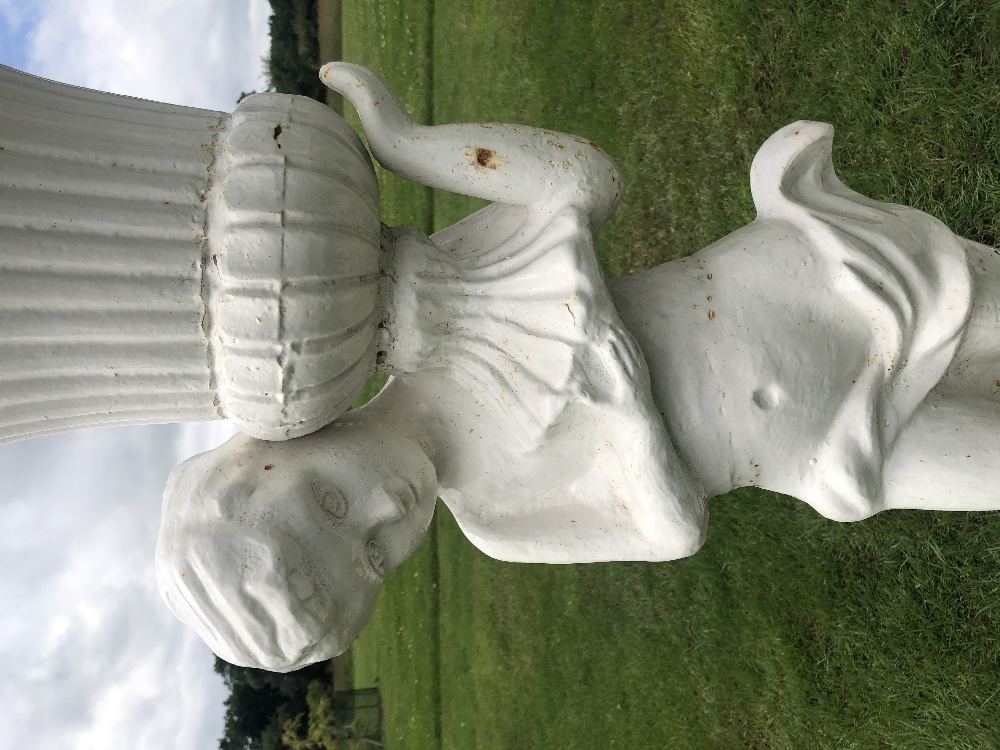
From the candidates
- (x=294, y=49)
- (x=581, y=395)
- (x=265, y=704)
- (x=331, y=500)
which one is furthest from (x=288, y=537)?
(x=265, y=704)

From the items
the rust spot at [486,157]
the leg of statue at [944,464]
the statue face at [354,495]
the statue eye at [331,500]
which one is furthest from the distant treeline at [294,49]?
the leg of statue at [944,464]

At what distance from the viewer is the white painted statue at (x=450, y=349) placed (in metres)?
1.29

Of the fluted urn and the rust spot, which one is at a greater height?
the rust spot

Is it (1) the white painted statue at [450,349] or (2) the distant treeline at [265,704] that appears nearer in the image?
(1) the white painted statue at [450,349]

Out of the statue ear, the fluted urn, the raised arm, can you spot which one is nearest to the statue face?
the fluted urn

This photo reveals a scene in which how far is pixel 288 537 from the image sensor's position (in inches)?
55.3

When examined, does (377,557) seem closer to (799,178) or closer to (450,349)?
(450,349)

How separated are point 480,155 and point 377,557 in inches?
33.7

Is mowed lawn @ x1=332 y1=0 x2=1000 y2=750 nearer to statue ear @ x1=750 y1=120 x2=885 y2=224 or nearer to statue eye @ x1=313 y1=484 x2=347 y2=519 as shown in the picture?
statue ear @ x1=750 y1=120 x2=885 y2=224

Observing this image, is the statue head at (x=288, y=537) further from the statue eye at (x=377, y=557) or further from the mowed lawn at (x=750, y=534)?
the mowed lawn at (x=750, y=534)

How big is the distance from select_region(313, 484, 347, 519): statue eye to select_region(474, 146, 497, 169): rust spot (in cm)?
73

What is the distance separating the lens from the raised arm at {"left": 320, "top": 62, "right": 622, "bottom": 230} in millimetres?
1566

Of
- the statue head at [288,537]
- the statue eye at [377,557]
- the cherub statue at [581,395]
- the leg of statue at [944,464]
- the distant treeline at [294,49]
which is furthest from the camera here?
the distant treeline at [294,49]

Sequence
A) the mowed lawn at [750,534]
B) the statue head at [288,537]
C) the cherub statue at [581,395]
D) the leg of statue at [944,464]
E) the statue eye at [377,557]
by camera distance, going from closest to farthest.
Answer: the statue head at [288,537] < the cherub statue at [581,395] < the statue eye at [377,557] < the leg of statue at [944,464] < the mowed lawn at [750,534]
